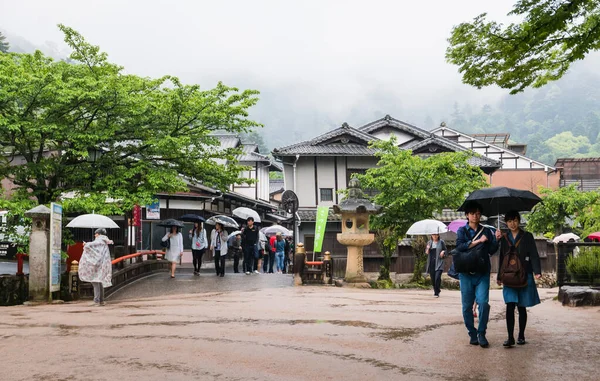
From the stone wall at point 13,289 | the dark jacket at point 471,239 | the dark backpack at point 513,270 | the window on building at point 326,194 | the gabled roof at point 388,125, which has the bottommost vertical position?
the stone wall at point 13,289

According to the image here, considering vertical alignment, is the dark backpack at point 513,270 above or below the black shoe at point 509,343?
above

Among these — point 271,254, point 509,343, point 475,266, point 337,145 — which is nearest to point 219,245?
point 271,254

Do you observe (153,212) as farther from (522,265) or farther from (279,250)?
(522,265)

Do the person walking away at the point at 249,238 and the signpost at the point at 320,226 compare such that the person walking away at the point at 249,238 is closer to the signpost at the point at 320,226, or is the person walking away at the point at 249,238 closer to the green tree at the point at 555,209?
the signpost at the point at 320,226

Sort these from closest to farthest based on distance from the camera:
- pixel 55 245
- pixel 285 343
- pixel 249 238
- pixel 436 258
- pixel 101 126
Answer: pixel 285 343 < pixel 55 245 < pixel 436 258 < pixel 101 126 < pixel 249 238

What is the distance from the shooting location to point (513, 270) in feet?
22.8

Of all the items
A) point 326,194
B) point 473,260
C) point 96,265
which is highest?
point 326,194

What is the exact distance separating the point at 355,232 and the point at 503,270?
1249 cm

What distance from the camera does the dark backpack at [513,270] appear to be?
6906 mm

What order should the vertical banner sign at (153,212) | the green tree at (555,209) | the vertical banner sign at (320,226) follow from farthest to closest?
1. the green tree at (555,209)
2. the vertical banner sign at (153,212)
3. the vertical banner sign at (320,226)

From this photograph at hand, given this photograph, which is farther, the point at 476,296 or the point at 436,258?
the point at 436,258

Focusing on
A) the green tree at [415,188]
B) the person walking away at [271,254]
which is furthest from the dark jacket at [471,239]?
the person walking away at [271,254]

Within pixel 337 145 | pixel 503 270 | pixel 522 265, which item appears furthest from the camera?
pixel 337 145

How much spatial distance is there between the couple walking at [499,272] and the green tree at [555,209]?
82.7 ft
